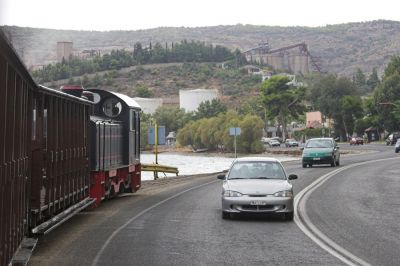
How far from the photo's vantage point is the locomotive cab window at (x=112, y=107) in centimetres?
2241

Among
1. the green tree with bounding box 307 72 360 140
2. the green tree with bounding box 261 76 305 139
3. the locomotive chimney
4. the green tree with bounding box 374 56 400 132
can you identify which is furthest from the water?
the locomotive chimney

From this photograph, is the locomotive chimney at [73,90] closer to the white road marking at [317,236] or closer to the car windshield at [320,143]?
the white road marking at [317,236]

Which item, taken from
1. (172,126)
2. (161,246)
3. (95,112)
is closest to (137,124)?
(95,112)

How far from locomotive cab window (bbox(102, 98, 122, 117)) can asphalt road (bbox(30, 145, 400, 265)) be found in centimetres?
286

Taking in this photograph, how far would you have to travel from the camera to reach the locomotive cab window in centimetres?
2241

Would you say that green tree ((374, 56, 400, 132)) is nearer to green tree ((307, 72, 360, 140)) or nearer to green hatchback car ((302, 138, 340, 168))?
green tree ((307, 72, 360, 140))

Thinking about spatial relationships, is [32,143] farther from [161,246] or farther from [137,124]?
[137,124]

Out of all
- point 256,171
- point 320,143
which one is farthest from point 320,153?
point 256,171

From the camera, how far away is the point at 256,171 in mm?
17891

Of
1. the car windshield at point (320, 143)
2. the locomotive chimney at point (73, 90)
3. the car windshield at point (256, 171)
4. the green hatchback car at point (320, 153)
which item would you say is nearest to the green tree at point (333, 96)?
the car windshield at point (320, 143)

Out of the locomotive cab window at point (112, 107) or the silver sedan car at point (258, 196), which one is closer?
the silver sedan car at point (258, 196)

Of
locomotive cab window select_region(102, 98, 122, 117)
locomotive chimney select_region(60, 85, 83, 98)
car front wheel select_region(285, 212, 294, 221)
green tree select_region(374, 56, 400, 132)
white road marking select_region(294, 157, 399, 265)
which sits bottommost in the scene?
white road marking select_region(294, 157, 399, 265)

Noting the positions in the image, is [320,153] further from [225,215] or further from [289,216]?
[225,215]

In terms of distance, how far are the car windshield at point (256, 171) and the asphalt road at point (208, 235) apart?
3.83ft
